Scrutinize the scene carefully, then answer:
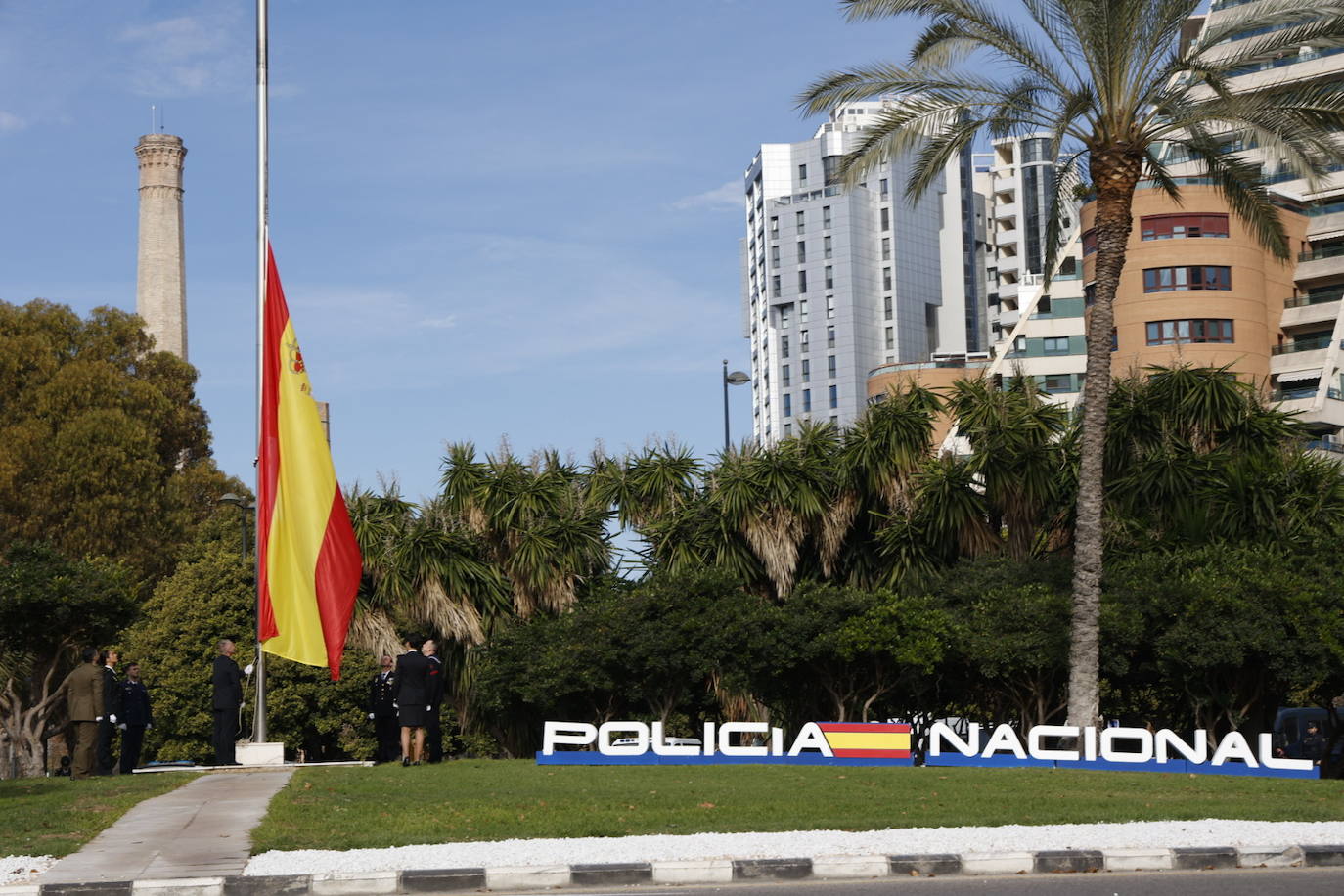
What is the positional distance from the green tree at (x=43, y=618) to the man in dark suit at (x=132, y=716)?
11.6 meters

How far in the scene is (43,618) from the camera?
1336 inches

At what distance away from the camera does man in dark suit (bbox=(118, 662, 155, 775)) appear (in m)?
22.4

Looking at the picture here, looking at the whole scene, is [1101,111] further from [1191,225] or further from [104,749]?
[1191,225]

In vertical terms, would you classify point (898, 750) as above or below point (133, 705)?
below

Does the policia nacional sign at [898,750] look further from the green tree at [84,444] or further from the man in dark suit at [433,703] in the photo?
the green tree at [84,444]

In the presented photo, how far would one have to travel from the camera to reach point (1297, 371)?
7094 centimetres

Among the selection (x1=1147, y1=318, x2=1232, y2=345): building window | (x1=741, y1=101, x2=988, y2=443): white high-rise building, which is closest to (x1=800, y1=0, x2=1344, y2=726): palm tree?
(x1=1147, y1=318, x2=1232, y2=345): building window

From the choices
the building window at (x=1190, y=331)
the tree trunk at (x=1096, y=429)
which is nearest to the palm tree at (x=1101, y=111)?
the tree trunk at (x=1096, y=429)

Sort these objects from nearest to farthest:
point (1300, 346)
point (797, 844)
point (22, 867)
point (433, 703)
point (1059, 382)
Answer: point (22, 867)
point (797, 844)
point (433, 703)
point (1300, 346)
point (1059, 382)

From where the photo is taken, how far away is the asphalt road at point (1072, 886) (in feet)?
33.5

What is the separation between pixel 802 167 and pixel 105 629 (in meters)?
120

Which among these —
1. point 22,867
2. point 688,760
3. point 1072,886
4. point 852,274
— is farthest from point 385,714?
point 852,274

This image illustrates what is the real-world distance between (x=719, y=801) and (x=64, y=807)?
6.13 meters

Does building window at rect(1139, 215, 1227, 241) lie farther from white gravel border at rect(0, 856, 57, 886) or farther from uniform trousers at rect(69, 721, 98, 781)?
white gravel border at rect(0, 856, 57, 886)
